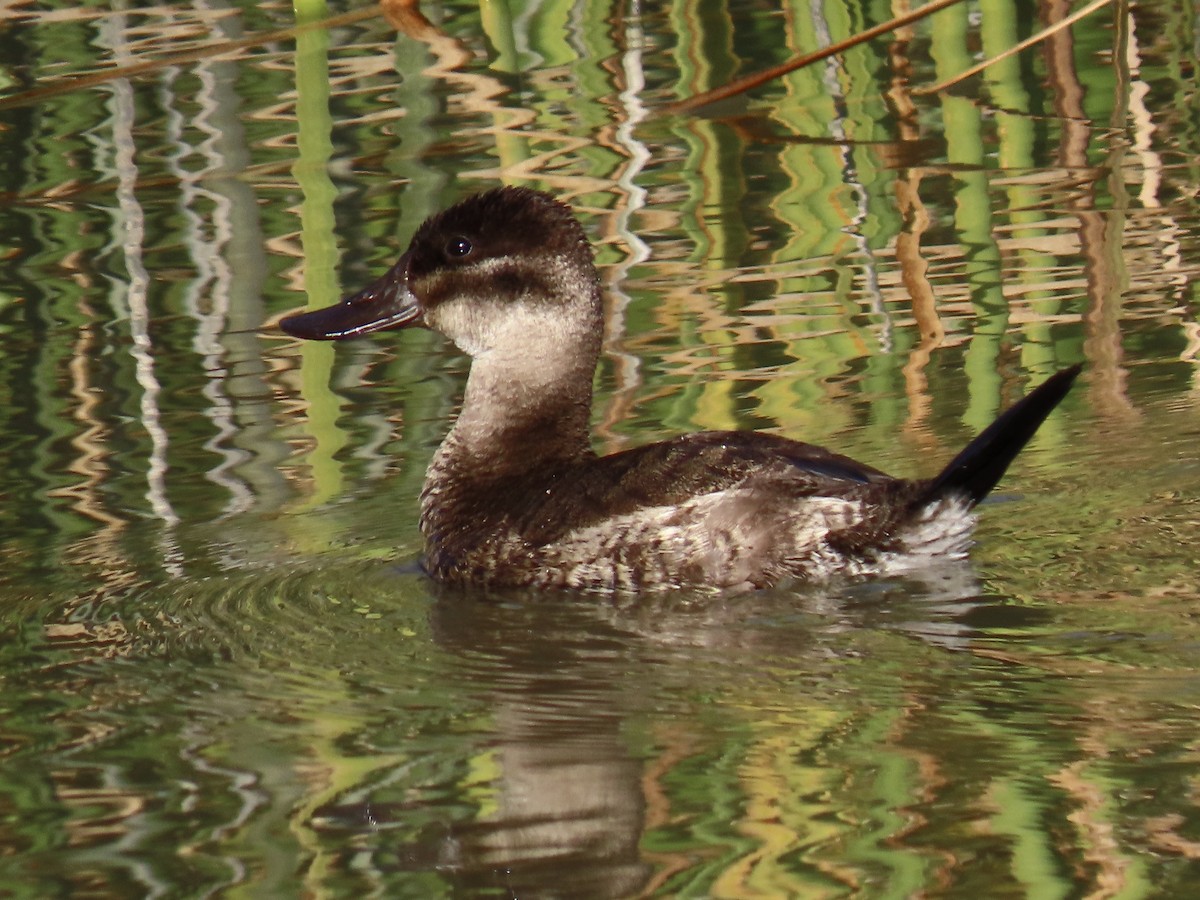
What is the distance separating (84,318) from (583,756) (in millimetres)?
3830

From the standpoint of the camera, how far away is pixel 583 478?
213 inches

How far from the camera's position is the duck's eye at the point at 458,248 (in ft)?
19.4

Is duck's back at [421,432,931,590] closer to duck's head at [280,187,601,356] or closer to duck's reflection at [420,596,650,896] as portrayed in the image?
duck's reflection at [420,596,650,896]

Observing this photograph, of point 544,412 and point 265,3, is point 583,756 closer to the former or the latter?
point 544,412

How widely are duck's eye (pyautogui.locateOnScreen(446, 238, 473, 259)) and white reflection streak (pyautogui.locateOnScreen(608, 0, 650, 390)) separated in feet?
3.56

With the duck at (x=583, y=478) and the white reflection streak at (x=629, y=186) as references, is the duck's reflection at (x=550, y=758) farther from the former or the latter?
the white reflection streak at (x=629, y=186)

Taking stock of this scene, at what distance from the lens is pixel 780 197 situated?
8.51 m

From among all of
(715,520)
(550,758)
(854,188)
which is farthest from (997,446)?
(854,188)

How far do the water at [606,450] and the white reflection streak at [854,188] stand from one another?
1.2 inches

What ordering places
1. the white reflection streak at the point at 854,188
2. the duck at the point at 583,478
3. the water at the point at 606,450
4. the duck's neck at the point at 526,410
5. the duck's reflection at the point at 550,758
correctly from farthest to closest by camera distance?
1. the white reflection streak at the point at 854,188
2. the duck's neck at the point at 526,410
3. the duck at the point at 583,478
4. the water at the point at 606,450
5. the duck's reflection at the point at 550,758

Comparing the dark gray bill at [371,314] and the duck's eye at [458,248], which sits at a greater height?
the duck's eye at [458,248]

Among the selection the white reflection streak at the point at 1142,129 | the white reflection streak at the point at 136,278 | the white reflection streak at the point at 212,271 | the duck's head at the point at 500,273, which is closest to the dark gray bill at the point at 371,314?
the duck's head at the point at 500,273

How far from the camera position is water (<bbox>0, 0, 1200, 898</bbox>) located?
3.72 meters

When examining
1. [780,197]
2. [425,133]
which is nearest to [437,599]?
[780,197]
